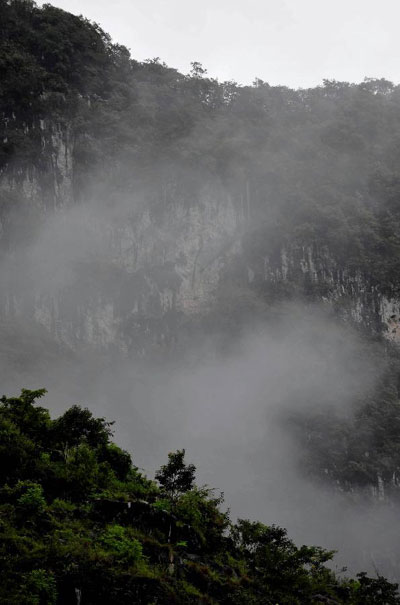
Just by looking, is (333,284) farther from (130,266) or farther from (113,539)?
(113,539)

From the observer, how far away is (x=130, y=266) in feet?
161

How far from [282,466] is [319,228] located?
19925mm

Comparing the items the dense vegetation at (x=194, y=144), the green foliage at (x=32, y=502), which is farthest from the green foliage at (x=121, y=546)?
the dense vegetation at (x=194, y=144)

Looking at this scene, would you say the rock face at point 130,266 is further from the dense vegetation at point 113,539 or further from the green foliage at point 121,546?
the green foliage at point 121,546

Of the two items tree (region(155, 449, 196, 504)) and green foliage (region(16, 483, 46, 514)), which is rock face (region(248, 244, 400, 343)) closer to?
tree (region(155, 449, 196, 504))

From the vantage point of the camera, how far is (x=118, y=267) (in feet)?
160

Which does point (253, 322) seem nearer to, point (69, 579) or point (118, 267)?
point (118, 267)

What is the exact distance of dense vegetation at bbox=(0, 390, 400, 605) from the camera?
507 inches

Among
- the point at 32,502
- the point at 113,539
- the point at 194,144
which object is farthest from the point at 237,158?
the point at 113,539

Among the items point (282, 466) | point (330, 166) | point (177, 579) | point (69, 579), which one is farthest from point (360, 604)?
point (330, 166)

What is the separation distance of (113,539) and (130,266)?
117 feet

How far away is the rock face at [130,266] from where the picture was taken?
46.6 meters

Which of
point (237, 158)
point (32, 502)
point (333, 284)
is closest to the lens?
point (32, 502)

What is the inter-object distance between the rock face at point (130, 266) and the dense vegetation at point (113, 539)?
83.2 feet
